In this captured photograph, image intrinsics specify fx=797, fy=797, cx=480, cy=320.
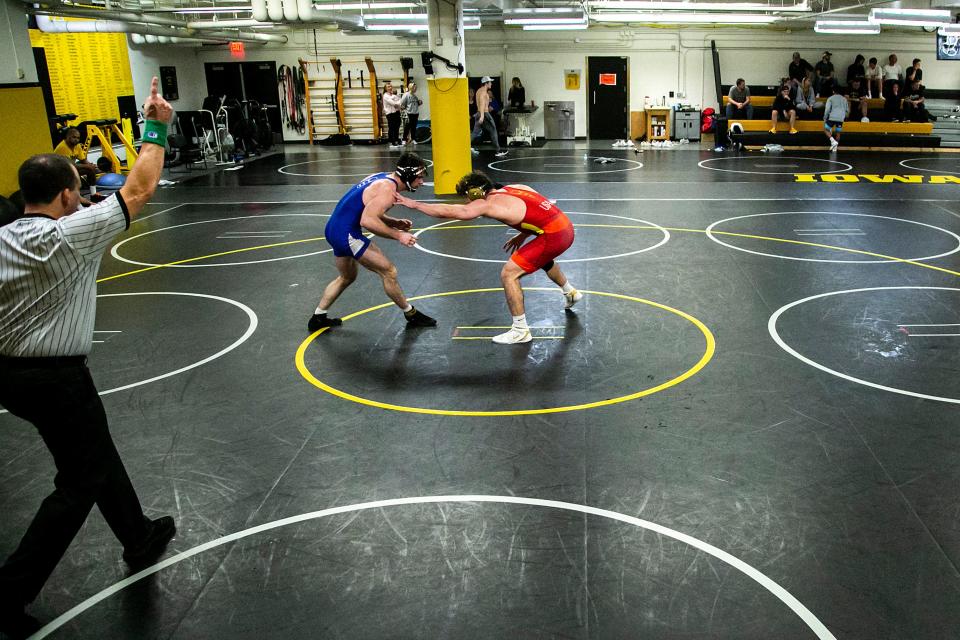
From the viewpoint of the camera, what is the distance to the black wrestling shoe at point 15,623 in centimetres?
341

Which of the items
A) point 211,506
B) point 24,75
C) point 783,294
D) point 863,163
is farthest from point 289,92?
point 211,506

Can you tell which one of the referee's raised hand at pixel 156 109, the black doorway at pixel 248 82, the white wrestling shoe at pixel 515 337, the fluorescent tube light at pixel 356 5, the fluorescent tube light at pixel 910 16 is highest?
the fluorescent tube light at pixel 356 5

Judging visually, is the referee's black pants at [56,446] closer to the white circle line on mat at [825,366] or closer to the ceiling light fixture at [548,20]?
the white circle line on mat at [825,366]

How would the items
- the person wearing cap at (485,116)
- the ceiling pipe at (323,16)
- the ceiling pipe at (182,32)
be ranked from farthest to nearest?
1. the person wearing cap at (485,116)
2. the ceiling pipe at (182,32)
3. the ceiling pipe at (323,16)

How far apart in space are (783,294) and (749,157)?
1286 cm

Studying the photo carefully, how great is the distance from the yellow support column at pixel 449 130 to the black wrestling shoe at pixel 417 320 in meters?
7.36

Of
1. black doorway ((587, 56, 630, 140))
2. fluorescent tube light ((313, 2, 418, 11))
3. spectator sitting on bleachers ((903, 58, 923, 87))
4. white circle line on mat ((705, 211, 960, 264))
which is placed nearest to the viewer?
white circle line on mat ((705, 211, 960, 264))

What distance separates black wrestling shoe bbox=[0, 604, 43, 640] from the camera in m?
3.41

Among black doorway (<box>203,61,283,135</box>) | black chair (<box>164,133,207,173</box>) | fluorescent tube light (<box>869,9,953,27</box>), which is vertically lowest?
black chair (<box>164,133,207,173</box>)

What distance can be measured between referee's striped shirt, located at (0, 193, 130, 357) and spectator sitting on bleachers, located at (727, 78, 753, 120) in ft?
69.4

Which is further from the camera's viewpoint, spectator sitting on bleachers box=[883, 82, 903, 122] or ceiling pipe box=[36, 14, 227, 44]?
spectator sitting on bleachers box=[883, 82, 903, 122]

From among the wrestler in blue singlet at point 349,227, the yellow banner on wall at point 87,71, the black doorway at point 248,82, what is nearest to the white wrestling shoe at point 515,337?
the wrestler in blue singlet at point 349,227

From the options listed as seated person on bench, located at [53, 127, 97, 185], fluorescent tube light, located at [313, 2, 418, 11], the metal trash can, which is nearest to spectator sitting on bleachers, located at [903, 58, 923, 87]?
the metal trash can

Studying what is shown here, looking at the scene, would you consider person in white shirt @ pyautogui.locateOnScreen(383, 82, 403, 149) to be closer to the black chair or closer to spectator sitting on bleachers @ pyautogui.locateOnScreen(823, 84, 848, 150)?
the black chair
